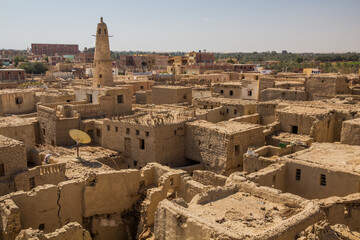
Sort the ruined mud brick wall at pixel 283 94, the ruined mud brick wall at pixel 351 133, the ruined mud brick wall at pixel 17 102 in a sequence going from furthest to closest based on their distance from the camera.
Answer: the ruined mud brick wall at pixel 283 94 → the ruined mud brick wall at pixel 17 102 → the ruined mud brick wall at pixel 351 133

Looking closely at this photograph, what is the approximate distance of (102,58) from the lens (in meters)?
31.5

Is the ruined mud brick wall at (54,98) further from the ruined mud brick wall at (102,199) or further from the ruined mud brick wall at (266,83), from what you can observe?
the ruined mud brick wall at (266,83)

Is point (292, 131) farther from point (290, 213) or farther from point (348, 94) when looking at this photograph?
point (290, 213)

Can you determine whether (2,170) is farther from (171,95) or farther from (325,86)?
(325,86)

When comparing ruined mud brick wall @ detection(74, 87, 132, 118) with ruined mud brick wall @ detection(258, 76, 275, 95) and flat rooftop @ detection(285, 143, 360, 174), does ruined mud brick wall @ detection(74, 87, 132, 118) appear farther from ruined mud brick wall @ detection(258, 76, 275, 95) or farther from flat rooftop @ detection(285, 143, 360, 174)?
flat rooftop @ detection(285, 143, 360, 174)

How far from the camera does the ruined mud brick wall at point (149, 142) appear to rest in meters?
19.6

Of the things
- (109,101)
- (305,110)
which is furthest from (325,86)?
(109,101)

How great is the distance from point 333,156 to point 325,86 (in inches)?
519

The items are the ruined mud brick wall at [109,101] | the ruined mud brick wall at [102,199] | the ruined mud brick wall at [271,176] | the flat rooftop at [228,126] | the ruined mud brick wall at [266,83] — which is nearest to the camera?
the ruined mud brick wall at [102,199]

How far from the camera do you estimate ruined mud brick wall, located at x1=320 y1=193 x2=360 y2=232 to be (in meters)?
11.9

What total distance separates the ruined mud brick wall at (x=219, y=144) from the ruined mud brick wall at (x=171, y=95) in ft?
32.8

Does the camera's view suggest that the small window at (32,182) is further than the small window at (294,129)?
No

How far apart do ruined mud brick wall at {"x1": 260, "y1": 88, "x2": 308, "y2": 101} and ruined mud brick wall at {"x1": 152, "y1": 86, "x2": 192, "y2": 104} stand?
6.18 m

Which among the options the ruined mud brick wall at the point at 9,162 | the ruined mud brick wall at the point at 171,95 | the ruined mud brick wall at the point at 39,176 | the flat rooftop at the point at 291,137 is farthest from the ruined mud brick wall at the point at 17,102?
the flat rooftop at the point at 291,137
